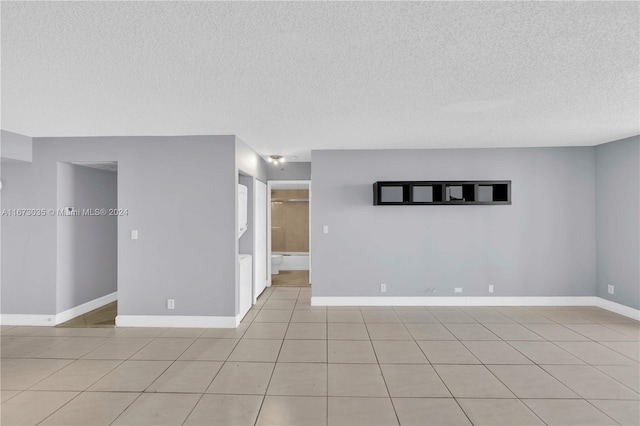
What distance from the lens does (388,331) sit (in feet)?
13.1

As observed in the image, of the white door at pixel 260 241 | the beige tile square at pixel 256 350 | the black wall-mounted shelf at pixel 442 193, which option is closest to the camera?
the beige tile square at pixel 256 350

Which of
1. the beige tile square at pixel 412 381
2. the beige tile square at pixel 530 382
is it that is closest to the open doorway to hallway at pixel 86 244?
the beige tile square at pixel 412 381

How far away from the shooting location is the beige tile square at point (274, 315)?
14.6 feet

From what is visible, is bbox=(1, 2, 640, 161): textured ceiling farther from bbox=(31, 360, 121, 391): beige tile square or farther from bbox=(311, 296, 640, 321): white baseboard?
bbox=(311, 296, 640, 321): white baseboard

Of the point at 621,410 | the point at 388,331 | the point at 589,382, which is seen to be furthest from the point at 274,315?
the point at 621,410

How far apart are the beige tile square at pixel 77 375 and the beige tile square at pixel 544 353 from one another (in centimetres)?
414

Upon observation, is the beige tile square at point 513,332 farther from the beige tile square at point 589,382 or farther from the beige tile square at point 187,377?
the beige tile square at point 187,377

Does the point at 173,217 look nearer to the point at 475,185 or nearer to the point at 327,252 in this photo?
the point at 327,252

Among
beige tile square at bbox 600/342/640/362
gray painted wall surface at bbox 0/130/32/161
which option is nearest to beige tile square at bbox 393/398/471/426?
beige tile square at bbox 600/342/640/362

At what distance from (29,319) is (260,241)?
3.36m

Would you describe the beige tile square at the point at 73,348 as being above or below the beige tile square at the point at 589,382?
above

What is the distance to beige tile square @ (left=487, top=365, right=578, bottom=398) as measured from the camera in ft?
8.54

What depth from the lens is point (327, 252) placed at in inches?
201

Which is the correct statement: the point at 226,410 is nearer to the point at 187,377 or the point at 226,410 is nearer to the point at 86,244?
the point at 187,377
